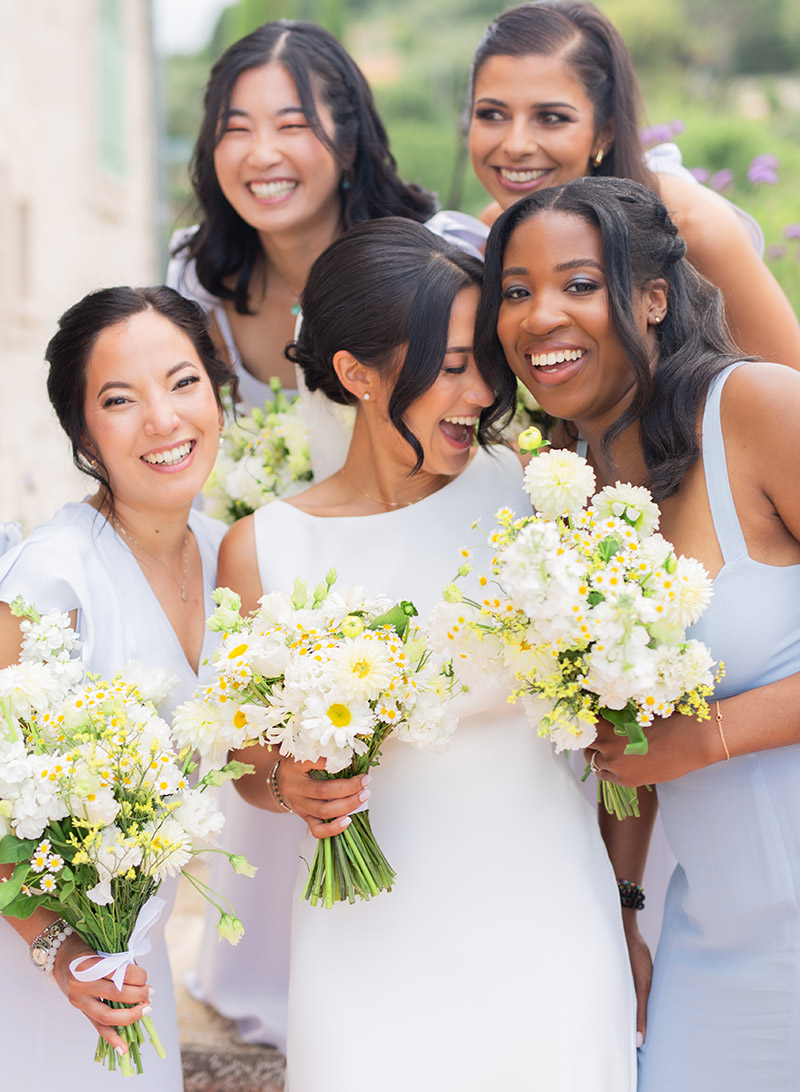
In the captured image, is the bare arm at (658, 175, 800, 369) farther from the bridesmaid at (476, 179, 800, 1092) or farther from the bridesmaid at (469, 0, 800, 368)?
the bridesmaid at (476, 179, 800, 1092)

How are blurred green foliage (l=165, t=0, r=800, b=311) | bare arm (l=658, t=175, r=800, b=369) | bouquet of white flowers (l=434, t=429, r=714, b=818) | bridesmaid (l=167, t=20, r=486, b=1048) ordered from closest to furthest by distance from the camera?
bouquet of white flowers (l=434, t=429, r=714, b=818)
bare arm (l=658, t=175, r=800, b=369)
bridesmaid (l=167, t=20, r=486, b=1048)
blurred green foliage (l=165, t=0, r=800, b=311)

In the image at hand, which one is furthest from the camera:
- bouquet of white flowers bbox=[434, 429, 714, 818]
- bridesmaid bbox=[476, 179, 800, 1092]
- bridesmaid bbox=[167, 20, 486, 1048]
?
bridesmaid bbox=[167, 20, 486, 1048]

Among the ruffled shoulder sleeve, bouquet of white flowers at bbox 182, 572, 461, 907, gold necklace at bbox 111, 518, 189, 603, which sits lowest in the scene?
bouquet of white flowers at bbox 182, 572, 461, 907

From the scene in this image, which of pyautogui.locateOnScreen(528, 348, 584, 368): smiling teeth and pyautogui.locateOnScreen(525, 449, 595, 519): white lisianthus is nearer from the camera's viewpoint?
pyautogui.locateOnScreen(525, 449, 595, 519): white lisianthus

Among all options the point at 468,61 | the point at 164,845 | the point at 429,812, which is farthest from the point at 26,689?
the point at 468,61

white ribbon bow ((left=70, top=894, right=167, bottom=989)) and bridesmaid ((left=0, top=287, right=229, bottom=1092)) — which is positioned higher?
bridesmaid ((left=0, top=287, right=229, bottom=1092))

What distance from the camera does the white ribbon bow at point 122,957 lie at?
238 cm

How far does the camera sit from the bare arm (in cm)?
348

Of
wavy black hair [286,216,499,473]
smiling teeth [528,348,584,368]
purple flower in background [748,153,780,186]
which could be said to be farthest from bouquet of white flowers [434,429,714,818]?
purple flower in background [748,153,780,186]

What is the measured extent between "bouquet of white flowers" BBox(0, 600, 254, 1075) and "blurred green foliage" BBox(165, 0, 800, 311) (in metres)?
20.3

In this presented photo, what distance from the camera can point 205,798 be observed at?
2.41m

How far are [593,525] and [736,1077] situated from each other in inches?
52.0

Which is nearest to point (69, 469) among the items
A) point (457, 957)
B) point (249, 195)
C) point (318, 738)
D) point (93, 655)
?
point (93, 655)

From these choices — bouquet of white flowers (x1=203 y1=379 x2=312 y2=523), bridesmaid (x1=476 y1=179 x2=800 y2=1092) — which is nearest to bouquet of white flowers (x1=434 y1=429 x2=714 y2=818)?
bridesmaid (x1=476 y1=179 x2=800 y2=1092)
